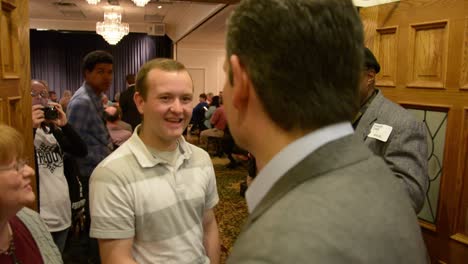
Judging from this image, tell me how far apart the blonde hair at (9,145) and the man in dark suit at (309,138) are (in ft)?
3.06

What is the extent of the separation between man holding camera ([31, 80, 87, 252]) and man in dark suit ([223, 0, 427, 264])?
1.91 meters

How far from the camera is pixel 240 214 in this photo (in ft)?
15.8

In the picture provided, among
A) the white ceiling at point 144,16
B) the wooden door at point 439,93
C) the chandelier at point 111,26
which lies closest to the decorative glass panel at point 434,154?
the wooden door at point 439,93

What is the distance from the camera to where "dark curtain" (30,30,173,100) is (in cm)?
1254

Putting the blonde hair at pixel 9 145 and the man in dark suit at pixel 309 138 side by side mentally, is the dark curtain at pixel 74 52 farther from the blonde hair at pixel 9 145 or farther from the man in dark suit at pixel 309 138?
the man in dark suit at pixel 309 138

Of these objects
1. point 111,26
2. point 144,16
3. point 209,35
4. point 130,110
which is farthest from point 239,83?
point 209,35

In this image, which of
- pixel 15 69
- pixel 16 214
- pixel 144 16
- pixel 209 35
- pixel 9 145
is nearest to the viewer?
pixel 9 145

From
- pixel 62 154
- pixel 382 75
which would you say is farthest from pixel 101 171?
pixel 382 75

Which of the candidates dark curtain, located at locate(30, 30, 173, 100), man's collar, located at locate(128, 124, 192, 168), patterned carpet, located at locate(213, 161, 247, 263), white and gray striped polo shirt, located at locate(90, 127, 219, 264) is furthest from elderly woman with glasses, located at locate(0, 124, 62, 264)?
dark curtain, located at locate(30, 30, 173, 100)

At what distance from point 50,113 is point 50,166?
0.31 metres

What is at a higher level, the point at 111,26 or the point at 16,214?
the point at 111,26

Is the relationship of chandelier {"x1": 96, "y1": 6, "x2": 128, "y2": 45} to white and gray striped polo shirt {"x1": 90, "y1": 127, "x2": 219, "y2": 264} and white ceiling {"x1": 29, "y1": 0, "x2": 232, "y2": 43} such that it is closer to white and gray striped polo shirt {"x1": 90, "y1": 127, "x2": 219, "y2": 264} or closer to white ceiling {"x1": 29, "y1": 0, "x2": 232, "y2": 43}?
A: white ceiling {"x1": 29, "y1": 0, "x2": 232, "y2": 43}

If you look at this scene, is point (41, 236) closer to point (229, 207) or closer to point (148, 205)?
point (148, 205)

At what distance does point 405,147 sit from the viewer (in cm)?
187
